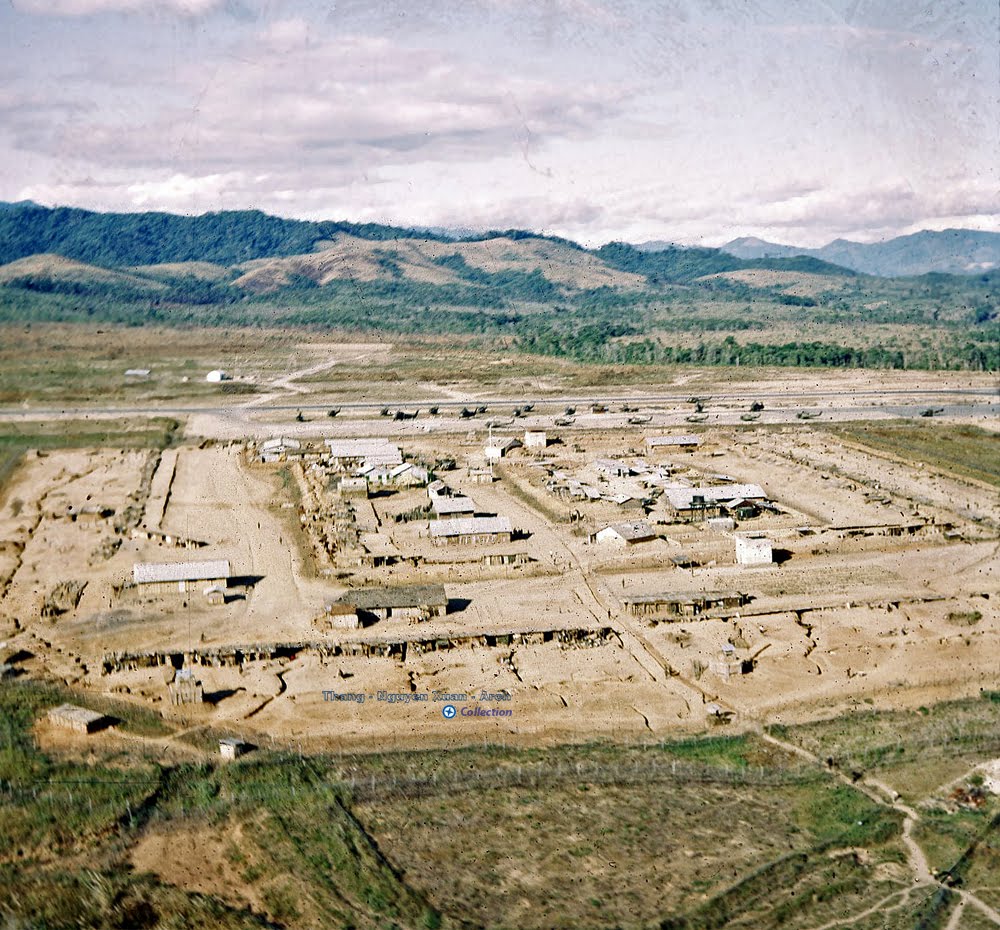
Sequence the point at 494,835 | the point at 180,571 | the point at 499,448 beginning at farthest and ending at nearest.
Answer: the point at 499,448, the point at 180,571, the point at 494,835

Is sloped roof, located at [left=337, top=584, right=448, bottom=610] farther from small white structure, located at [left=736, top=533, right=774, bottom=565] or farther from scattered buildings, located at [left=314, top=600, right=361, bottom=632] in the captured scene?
small white structure, located at [left=736, top=533, right=774, bottom=565]

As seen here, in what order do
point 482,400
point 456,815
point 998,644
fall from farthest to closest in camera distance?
point 482,400 < point 998,644 < point 456,815

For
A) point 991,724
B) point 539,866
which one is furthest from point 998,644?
point 539,866

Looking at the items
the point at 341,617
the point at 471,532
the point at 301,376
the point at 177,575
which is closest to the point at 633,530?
the point at 471,532

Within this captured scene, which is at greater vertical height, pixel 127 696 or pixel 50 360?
pixel 50 360

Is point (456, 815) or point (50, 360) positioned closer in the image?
point (456, 815)

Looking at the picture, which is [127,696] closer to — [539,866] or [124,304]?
[539,866]

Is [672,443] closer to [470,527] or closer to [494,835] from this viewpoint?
[470,527]
